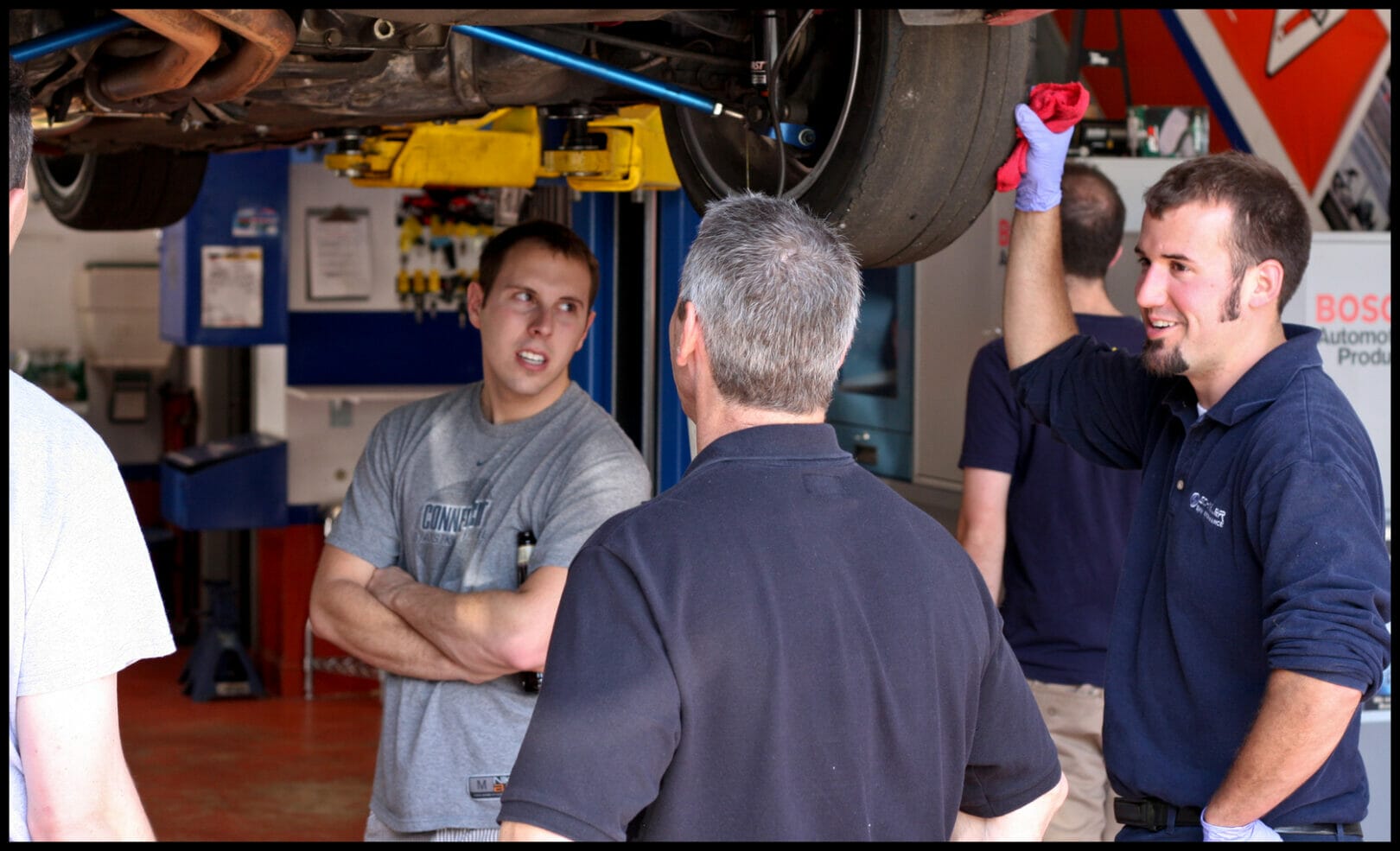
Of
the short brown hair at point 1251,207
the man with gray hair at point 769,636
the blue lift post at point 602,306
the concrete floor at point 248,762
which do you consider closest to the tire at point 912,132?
the short brown hair at point 1251,207

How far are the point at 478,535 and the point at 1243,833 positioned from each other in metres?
1.21

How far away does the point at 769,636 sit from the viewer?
1.38 m

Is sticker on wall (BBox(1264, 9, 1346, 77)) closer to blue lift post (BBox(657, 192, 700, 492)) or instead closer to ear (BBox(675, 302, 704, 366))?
blue lift post (BBox(657, 192, 700, 492))

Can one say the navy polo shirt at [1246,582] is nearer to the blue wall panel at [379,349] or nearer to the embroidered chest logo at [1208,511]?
the embroidered chest logo at [1208,511]

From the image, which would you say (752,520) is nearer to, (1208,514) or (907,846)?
(907,846)

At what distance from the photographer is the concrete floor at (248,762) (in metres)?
5.07

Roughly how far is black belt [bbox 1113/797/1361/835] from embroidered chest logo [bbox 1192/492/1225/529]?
1.28 feet

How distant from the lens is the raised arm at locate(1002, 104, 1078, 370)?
237 centimetres

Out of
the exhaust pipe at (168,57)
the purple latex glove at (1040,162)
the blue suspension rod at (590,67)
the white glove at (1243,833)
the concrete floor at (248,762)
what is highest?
the blue suspension rod at (590,67)

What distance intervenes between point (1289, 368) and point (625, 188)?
1.41 m

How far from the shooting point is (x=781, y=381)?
58.1 inches

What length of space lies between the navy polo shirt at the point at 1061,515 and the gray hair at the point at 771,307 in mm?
1568

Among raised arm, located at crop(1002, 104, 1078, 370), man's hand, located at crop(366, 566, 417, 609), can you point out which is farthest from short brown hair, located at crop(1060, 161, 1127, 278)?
man's hand, located at crop(366, 566, 417, 609)

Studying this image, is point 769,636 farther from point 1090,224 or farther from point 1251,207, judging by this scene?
point 1090,224
